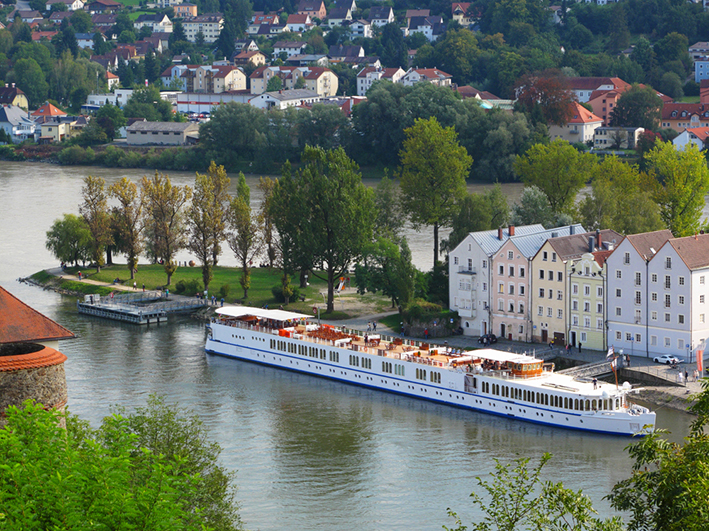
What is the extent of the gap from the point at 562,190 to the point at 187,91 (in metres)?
116

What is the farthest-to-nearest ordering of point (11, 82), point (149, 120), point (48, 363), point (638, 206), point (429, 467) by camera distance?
point (11, 82) < point (149, 120) < point (638, 206) < point (429, 467) < point (48, 363)

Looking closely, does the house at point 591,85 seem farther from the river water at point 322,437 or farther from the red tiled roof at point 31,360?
the red tiled roof at point 31,360

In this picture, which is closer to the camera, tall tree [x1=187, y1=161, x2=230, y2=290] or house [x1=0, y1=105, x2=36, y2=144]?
tall tree [x1=187, y1=161, x2=230, y2=290]

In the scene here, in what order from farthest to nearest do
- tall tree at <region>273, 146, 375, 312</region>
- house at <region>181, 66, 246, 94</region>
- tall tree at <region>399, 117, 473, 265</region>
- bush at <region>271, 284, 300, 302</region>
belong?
house at <region>181, 66, 246, 94</region> → tall tree at <region>399, 117, 473, 265</region> → bush at <region>271, 284, 300, 302</region> → tall tree at <region>273, 146, 375, 312</region>

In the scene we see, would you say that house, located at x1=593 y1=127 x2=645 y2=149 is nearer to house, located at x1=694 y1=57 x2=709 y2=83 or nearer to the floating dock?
house, located at x1=694 y1=57 x2=709 y2=83

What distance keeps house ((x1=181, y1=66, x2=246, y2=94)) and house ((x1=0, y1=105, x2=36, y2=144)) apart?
101ft

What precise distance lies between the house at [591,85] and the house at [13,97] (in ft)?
280

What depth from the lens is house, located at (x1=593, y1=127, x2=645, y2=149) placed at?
134000 millimetres

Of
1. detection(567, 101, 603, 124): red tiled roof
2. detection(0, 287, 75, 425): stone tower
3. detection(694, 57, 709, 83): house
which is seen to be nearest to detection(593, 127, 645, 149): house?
detection(567, 101, 603, 124): red tiled roof

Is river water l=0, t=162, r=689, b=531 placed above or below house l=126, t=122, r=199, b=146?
below

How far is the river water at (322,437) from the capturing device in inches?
1631

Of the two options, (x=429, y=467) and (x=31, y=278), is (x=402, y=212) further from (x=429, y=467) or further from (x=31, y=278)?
(x=429, y=467)

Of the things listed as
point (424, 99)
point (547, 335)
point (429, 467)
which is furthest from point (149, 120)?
point (429, 467)

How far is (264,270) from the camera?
83125 mm
